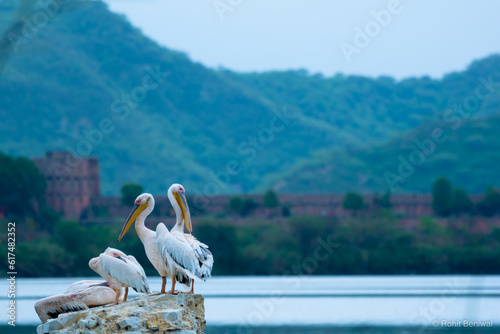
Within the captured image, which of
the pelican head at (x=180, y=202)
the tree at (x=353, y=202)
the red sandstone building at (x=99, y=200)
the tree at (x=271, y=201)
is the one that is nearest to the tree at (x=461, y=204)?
the red sandstone building at (x=99, y=200)

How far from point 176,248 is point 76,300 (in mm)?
1200

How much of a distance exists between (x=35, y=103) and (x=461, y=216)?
53186mm

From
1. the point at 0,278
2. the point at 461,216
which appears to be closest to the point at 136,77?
the point at 461,216

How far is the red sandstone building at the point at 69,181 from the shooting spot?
199 ft

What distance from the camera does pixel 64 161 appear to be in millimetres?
60594

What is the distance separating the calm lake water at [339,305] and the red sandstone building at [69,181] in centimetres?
2001

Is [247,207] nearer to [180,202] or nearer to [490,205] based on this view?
[490,205]

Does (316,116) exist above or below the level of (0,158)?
above

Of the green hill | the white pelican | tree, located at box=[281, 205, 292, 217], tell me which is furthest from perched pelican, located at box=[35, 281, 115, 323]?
the green hill

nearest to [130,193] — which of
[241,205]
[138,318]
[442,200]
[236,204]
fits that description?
[236,204]

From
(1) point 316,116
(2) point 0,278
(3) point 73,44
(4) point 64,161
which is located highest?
(3) point 73,44

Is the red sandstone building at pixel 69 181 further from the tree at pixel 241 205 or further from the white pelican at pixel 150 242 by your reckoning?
the white pelican at pixel 150 242

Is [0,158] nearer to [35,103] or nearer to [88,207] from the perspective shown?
[88,207]

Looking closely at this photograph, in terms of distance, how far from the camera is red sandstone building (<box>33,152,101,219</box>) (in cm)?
6077
